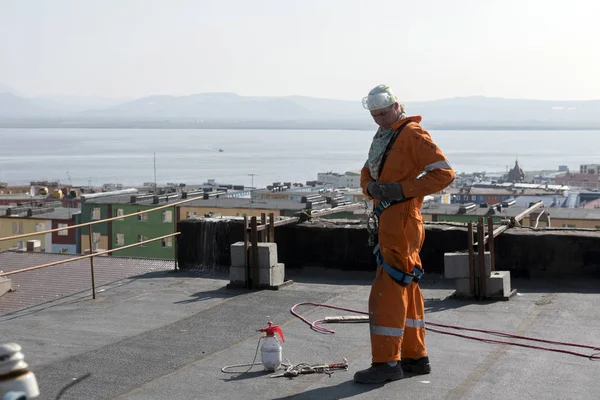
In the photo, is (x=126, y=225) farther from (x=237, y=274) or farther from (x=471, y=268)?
(x=471, y=268)

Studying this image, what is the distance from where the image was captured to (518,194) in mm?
121125

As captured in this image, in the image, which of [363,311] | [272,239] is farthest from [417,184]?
[272,239]

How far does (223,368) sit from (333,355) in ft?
2.81

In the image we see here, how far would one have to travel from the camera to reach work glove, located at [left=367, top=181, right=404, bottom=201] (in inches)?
237

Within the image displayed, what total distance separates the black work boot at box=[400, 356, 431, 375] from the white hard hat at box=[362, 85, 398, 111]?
5.55 ft

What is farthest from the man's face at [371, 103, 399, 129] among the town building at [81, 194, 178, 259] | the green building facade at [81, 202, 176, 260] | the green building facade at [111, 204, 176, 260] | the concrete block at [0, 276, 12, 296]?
the green building facade at [111, 204, 176, 260]

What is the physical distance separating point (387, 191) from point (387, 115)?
20.3 inches

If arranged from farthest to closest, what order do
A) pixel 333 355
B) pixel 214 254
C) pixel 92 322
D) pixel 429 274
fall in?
1. pixel 214 254
2. pixel 429 274
3. pixel 92 322
4. pixel 333 355

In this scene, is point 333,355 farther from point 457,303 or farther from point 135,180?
point 135,180

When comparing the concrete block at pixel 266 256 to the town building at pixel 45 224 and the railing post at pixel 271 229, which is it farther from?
the town building at pixel 45 224

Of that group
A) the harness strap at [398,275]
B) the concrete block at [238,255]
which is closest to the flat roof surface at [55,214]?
the concrete block at [238,255]

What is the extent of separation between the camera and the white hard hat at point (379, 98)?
6.08m

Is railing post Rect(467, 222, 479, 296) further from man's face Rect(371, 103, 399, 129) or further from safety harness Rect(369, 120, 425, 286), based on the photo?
man's face Rect(371, 103, 399, 129)

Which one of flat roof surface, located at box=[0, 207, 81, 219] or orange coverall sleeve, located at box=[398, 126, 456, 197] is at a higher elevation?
orange coverall sleeve, located at box=[398, 126, 456, 197]
